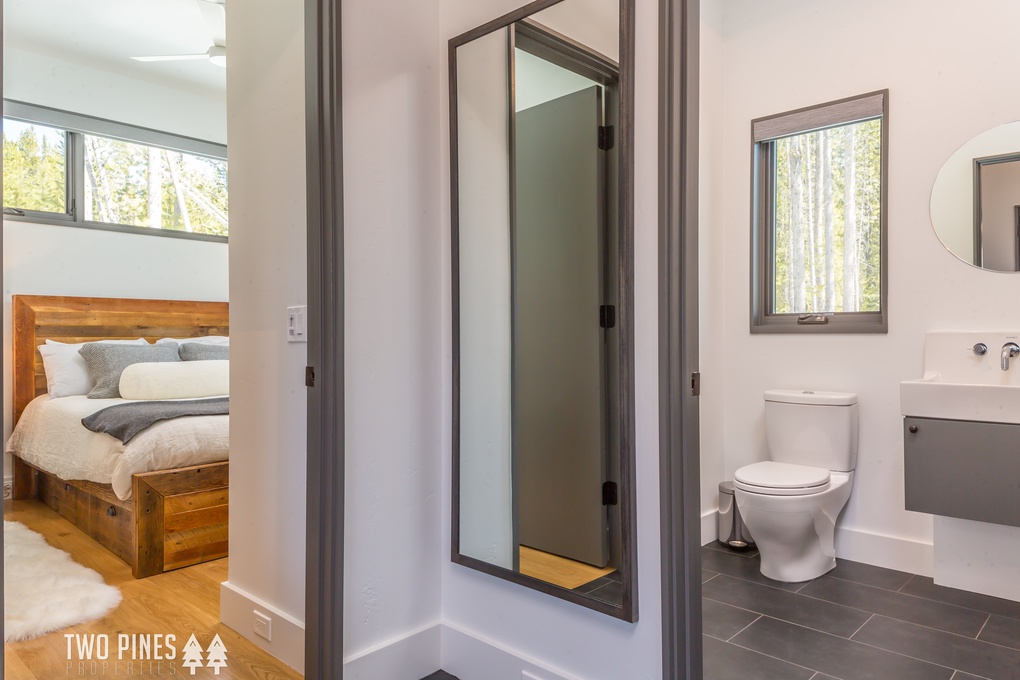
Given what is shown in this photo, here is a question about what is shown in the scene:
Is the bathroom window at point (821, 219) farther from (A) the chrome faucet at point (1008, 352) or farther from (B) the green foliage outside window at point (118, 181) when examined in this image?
(B) the green foliage outside window at point (118, 181)

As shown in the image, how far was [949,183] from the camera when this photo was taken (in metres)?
2.80

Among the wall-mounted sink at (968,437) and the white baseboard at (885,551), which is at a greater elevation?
the wall-mounted sink at (968,437)

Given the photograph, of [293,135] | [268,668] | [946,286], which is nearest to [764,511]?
[946,286]

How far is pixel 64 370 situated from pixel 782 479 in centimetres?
419

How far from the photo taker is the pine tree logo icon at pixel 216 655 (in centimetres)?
215

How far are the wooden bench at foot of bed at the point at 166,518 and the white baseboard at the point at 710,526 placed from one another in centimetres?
229

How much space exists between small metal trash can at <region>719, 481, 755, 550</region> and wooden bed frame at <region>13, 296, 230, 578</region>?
241cm

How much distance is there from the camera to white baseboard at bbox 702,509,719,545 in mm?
3256

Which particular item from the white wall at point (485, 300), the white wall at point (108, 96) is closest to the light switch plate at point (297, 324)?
the white wall at point (485, 300)

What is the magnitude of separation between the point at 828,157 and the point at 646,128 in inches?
79.1

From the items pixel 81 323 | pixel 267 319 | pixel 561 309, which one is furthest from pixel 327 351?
pixel 81 323

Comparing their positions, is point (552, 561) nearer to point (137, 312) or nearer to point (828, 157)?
point (828, 157)

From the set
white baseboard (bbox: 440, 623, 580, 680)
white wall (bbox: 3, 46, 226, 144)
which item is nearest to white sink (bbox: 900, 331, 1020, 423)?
white baseboard (bbox: 440, 623, 580, 680)

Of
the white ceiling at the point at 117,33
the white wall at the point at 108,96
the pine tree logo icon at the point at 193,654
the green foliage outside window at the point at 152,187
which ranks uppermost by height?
the white ceiling at the point at 117,33
